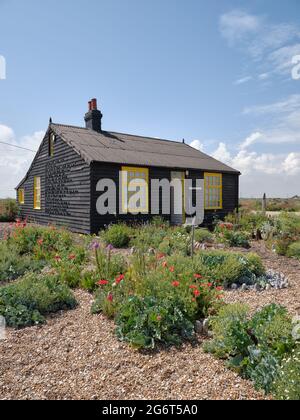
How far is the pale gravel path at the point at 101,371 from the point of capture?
2607 millimetres

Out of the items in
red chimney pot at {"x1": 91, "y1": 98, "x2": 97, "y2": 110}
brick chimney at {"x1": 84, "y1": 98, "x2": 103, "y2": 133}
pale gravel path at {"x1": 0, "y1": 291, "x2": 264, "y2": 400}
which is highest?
red chimney pot at {"x1": 91, "y1": 98, "x2": 97, "y2": 110}

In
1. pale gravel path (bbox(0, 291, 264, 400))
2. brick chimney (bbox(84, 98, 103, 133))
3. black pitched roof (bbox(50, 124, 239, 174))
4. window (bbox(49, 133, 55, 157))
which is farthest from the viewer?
brick chimney (bbox(84, 98, 103, 133))

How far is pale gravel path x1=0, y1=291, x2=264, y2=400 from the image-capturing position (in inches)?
103

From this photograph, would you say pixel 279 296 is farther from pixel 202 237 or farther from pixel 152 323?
pixel 202 237

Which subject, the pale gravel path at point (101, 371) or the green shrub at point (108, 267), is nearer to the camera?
the pale gravel path at point (101, 371)

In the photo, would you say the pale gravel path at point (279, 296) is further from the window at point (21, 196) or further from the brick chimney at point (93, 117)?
the window at point (21, 196)

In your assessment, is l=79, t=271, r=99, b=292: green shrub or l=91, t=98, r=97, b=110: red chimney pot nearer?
l=79, t=271, r=99, b=292: green shrub

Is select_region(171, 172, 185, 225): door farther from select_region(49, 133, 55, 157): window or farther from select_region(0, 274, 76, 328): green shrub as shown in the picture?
select_region(0, 274, 76, 328): green shrub

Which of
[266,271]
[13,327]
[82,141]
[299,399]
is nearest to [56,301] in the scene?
[13,327]

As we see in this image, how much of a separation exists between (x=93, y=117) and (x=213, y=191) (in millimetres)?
7050

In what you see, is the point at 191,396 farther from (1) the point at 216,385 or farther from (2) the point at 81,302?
(2) the point at 81,302

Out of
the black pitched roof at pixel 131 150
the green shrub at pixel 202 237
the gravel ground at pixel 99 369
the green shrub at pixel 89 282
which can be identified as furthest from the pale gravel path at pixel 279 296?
the black pitched roof at pixel 131 150

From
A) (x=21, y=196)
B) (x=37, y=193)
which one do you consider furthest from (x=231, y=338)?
(x=21, y=196)

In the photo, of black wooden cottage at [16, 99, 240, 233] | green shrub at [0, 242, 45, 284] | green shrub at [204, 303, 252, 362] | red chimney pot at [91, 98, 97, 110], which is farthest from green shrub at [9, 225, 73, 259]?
red chimney pot at [91, 98, 97, 110]
